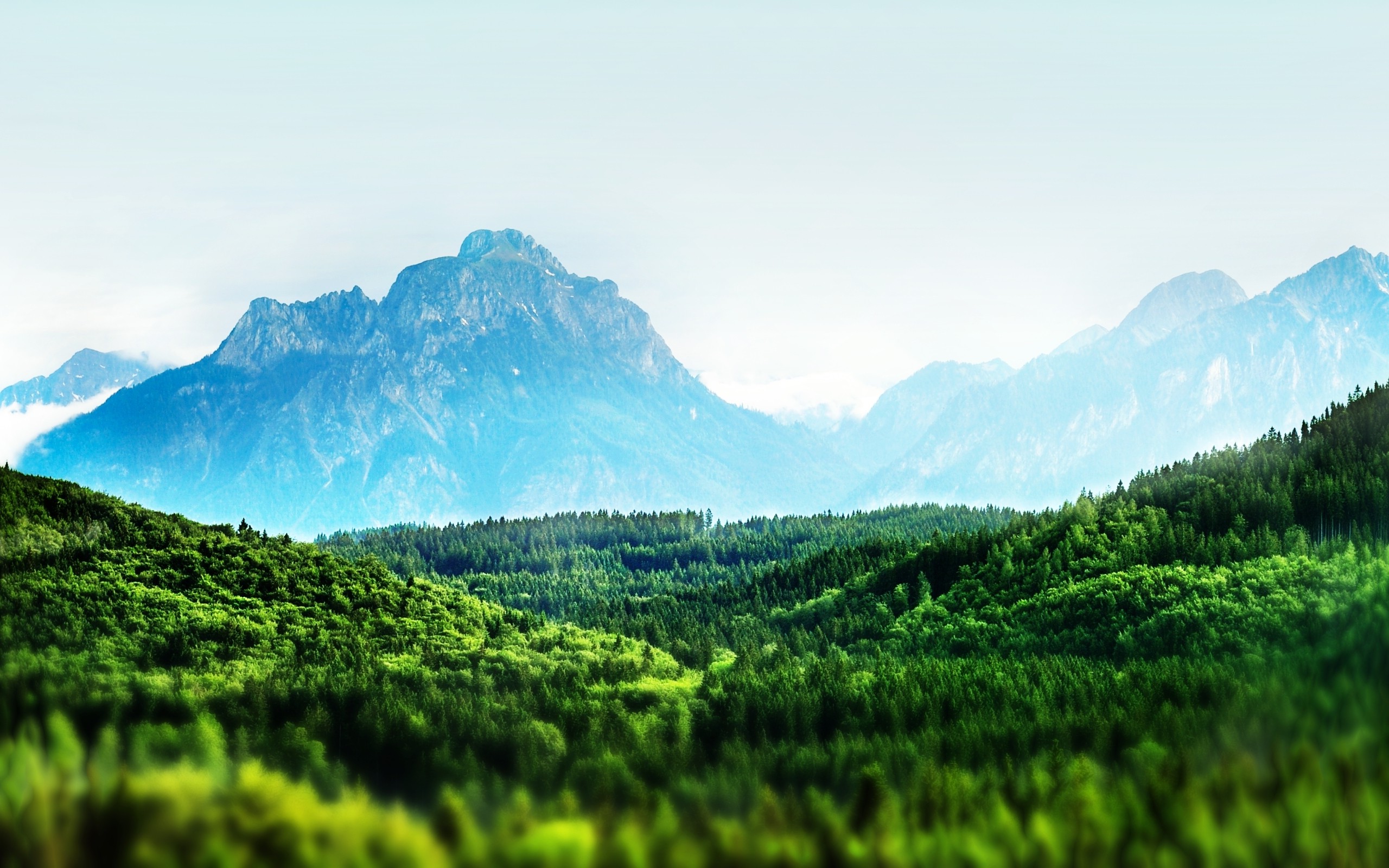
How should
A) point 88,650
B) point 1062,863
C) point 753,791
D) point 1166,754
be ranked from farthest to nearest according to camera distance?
point 88,650
point 753,791
point 1166,754
point 1062,863

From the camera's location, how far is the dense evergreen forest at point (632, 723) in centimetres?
6912

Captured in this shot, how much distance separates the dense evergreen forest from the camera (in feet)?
227

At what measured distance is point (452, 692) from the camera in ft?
457

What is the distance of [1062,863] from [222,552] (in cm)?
12870

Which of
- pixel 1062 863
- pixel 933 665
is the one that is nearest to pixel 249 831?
pixel 1062 863

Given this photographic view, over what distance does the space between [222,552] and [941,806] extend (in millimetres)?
114732

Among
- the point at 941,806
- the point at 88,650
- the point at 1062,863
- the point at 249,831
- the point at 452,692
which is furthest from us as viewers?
the point at 452,692

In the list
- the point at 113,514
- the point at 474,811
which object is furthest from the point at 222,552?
the point at 474,811

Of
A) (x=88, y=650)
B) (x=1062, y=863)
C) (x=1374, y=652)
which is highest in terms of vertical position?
(x=88, y=650)

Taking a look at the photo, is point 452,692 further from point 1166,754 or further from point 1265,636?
point 1265,636

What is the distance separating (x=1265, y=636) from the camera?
160 metres

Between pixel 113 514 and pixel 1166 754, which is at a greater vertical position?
pixel 113 514

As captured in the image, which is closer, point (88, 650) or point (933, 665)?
point (88, 650)

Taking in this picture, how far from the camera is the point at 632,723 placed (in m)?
138
